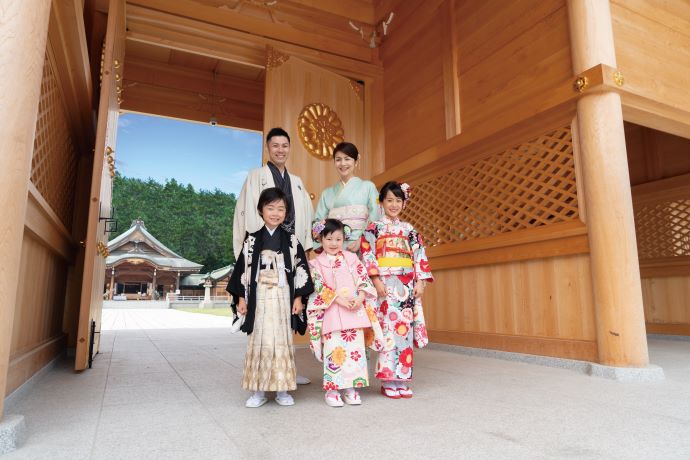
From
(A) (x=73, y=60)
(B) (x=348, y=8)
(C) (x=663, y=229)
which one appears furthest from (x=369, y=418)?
(C) (x=663, y=229)

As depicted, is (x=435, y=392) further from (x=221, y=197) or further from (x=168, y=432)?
(x=221, y=197)

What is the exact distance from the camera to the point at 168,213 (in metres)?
33.7

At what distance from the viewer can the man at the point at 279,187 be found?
2.33 metres

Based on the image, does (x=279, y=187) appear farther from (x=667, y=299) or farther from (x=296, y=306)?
(x=667, y=299)

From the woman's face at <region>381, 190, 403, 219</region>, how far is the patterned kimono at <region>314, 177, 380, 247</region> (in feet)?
0.86

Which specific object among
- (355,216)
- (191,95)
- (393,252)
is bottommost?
(393,252)

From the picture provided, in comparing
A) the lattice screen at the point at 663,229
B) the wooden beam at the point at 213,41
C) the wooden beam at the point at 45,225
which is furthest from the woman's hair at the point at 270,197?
the lattice screen at the point at 663,229

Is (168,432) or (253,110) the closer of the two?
(168,432)

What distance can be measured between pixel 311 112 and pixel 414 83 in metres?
1.08

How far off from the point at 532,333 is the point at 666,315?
9.04ft

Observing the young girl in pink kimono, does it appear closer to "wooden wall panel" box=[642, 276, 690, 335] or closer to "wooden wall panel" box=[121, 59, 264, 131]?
"wooden wall panel" box=[642, 276, 690, 335]

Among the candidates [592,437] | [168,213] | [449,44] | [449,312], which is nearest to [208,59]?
[449,44]

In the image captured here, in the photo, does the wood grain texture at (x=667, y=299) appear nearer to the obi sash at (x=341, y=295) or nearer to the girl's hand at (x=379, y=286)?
the girl's hand at (x=379, y=286)

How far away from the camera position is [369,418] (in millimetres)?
1626
